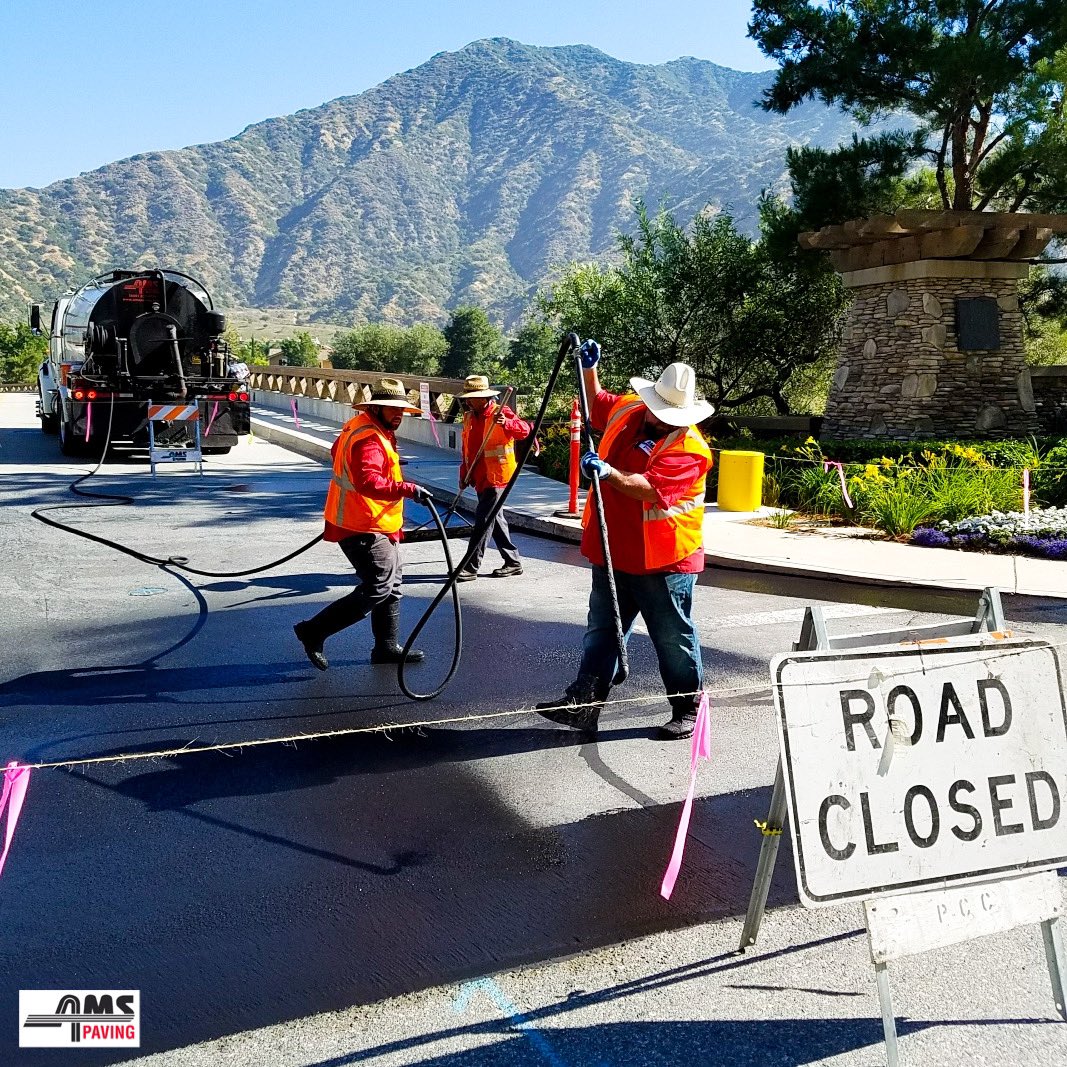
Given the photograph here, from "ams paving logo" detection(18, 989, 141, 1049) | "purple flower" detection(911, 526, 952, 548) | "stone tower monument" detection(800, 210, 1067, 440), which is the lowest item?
"ams paving logo" detection(18, 989, 141, 1049)

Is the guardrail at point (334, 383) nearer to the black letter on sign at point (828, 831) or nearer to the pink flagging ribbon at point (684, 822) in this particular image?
the pink flagging ribbon at point (684, 822)

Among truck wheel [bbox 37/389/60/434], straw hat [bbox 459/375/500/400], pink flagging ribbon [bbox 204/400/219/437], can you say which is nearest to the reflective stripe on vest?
straw hat [bbox 459/375/500/400]

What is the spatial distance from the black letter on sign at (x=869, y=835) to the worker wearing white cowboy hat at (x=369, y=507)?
155 inches

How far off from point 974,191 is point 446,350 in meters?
47.9

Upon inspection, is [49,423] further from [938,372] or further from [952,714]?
[952,714]

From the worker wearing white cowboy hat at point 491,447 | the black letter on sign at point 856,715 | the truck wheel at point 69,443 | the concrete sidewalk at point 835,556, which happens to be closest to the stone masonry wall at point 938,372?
the concrete sidewalk at point 835,556

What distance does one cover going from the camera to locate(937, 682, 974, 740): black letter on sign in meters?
3.37

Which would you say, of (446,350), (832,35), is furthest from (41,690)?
(446,350)

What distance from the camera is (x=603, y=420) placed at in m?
6.44

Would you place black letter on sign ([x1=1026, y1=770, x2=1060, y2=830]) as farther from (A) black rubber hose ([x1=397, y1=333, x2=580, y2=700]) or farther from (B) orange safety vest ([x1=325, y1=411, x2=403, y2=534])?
(B) orange safety vest ([x1=325, y1=411, x2=403, y2=534])

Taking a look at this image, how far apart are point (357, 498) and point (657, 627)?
2095 mm

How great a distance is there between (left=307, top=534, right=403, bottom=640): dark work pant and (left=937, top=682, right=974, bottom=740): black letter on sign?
13.7ft

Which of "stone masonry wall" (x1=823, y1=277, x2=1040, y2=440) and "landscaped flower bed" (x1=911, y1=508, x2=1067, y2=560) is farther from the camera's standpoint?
"stone masonry wall" (x1=823, y1=277, x2=1040, y2=440)

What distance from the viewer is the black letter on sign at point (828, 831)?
3.17m
